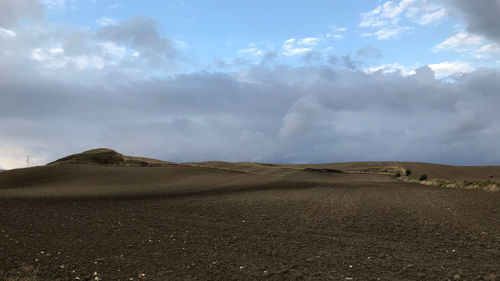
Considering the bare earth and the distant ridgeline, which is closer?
the bare earth

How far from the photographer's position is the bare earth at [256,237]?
11.7 metres

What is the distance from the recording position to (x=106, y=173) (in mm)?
53969

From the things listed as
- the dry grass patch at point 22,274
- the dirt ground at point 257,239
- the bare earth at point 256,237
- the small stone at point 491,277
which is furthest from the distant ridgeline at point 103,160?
the small stone at point 491,277

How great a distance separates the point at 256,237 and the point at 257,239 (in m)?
0.38

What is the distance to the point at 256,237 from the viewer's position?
636 inches

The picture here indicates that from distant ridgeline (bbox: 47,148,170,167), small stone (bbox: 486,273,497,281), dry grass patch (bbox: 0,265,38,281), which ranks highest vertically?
distant ridgeline (bbox: 47,148,170,167)

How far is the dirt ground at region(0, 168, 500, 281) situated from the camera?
11.6m

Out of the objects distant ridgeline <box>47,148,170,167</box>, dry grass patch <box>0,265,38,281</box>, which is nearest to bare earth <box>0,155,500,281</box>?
dry grass patch <box>0,265,38,281</box>

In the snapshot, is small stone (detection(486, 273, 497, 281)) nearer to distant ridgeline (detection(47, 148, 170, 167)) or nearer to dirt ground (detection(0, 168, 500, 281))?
dirt ground (detection(0, 168, 500, 281))

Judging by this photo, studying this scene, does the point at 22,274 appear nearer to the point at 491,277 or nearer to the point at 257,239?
the point at 257,239

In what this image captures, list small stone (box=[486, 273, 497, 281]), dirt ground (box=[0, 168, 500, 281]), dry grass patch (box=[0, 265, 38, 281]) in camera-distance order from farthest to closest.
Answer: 1. dirt ground (box=[0, 168, 500, 281])
2. small stone (box=[486, 273, 497, 281])
3. dry grass patch (box=[0, 265, 38, 281])

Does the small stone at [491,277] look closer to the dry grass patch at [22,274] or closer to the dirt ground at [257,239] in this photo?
the dirt ground at [257,239]

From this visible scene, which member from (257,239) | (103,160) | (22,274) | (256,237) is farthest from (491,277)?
(103,160)

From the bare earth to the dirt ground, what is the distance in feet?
0.14
